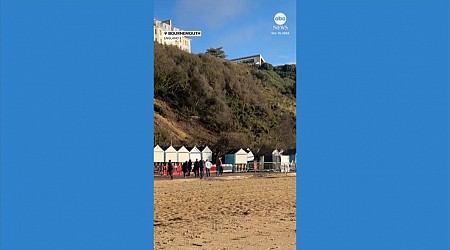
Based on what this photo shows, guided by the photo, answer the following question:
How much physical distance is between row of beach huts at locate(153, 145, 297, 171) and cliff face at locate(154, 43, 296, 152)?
38 millimetres

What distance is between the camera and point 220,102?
14.8ft

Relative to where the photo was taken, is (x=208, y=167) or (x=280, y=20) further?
(x=208, y=167)

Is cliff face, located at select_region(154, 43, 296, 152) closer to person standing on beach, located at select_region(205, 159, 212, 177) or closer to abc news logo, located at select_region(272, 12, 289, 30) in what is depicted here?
person standing on beach, located at select_region(205, 159, 212, 177)

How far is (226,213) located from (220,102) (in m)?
0.71

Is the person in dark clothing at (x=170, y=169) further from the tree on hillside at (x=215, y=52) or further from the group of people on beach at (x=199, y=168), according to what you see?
the tree on hillside at (x=215, y=52)

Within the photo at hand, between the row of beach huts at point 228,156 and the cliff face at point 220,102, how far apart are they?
4 centimetres

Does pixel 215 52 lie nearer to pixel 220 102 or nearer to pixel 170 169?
pixel 220 102

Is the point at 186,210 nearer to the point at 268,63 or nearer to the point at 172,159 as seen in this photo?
the point at 172,159

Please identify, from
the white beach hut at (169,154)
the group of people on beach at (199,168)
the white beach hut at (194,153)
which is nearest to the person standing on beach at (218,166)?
the group of people on beach at (199,168)

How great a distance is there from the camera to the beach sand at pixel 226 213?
14.0 ft

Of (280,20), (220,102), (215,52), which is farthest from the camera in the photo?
(220,102)

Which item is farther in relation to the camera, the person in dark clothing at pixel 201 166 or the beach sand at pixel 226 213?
the person in dark clothing at pixel 201 166

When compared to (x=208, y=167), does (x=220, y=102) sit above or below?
above

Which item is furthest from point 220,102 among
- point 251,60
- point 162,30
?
point 162,30
